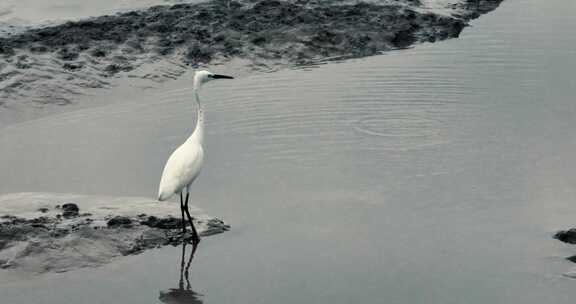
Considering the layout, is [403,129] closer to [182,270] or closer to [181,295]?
[182,270]

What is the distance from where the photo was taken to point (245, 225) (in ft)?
28.9

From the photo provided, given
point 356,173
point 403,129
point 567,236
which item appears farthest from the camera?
point 403,129

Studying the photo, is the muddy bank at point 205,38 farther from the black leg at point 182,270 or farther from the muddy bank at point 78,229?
the black leg at point 182,270

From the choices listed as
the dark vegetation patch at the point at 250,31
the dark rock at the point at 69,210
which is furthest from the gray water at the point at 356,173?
the dark vegetation patch at the point at 250,31

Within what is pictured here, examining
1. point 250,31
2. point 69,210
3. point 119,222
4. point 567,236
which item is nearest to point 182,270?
point 119,222

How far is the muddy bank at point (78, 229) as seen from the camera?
8195 mm

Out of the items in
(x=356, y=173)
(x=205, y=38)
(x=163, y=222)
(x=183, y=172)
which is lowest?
(x=163, y=222)

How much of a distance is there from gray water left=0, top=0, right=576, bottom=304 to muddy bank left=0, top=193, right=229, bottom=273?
0.20 metres

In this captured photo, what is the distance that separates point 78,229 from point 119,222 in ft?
1.28

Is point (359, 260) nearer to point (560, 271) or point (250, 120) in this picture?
point (560, 271)

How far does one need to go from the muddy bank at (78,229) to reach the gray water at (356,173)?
0.66 feet

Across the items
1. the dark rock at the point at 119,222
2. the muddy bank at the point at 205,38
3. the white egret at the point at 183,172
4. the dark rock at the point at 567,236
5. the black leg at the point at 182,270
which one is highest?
the muddy bank at the point at 205,38

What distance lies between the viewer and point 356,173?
9.98 metres

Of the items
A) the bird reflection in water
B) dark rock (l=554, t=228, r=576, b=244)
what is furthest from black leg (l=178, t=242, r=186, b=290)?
dark rock (l=554, t=228, r=576, b=244)
